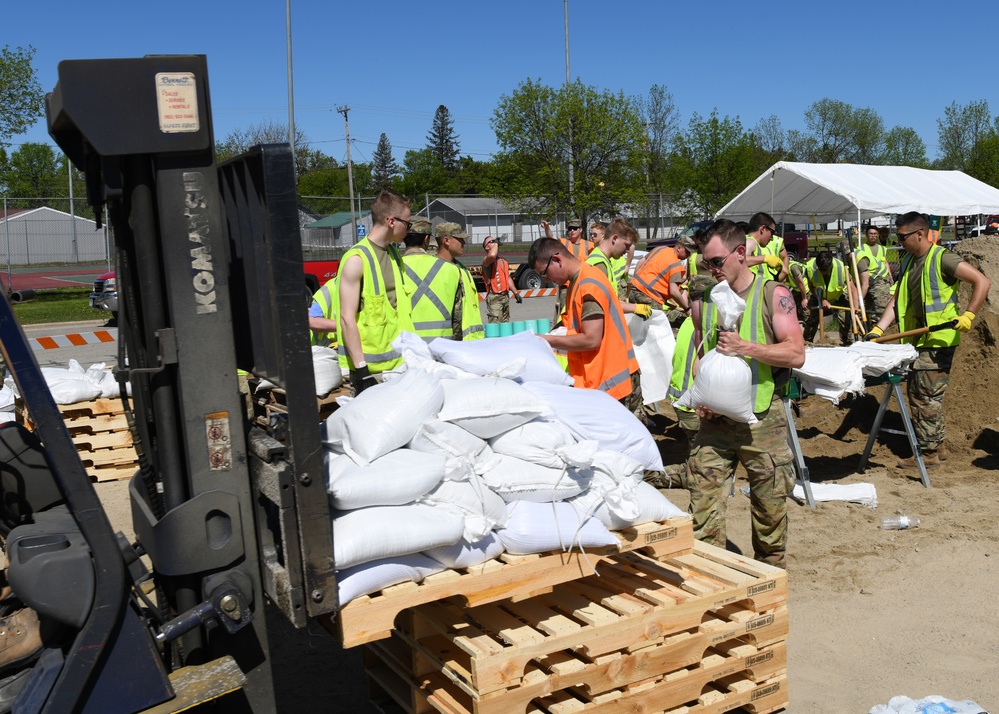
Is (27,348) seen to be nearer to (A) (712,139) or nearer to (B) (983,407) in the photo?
(B) (983,407)

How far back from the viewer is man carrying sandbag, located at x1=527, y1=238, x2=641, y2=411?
5.50m

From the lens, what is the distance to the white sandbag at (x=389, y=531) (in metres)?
2.82

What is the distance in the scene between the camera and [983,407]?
29.3 ft

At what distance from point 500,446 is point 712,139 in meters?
44.6

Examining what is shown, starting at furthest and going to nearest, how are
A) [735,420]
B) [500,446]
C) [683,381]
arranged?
1. [683,381]
2. [735,420]
3. [500,446]

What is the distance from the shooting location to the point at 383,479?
2.95m

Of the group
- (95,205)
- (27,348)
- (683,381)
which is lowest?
(683,381)

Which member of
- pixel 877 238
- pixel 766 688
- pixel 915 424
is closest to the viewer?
pixel 766 688

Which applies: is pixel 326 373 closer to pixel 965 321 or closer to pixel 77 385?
pixel 77 385

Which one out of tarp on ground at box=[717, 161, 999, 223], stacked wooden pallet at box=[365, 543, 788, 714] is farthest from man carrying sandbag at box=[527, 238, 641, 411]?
tarp on ground at box=[717, 161, 999, 223]

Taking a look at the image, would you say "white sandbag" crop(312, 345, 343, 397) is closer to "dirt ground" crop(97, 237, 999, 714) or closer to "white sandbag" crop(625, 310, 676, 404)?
"dirt ground" crop(97, 237, 999, 714)

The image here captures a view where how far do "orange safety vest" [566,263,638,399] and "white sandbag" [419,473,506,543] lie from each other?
252cm

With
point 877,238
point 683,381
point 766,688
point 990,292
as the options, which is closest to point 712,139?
point 877,238

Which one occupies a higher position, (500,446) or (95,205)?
(95,205)
